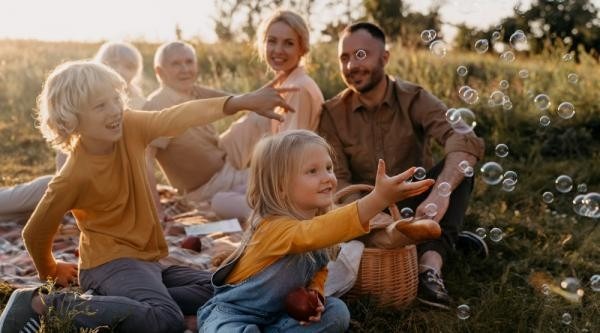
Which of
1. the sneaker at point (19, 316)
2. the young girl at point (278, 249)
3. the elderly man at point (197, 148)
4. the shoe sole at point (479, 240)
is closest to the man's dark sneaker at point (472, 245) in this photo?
the shoe sole at point (479, 240)

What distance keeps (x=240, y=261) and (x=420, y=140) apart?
1762mm

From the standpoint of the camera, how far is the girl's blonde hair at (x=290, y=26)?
4.61 metres

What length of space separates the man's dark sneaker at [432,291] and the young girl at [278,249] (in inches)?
31.6

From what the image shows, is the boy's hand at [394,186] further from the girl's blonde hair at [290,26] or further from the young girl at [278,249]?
the girl's blonde hair at [290,26]

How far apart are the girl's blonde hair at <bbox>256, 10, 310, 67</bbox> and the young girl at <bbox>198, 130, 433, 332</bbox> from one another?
1999mm

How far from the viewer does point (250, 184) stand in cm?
281

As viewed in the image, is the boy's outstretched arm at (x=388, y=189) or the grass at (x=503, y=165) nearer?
the boy's outstretched arm at (x=388, y=189)

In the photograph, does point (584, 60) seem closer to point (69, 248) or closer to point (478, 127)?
point (478, 127)

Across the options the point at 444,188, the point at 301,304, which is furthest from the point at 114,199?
the point at 444,188

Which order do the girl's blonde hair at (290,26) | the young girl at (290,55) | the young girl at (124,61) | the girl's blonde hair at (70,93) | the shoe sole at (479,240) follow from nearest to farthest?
the girl's blonde hair at (70,93) < the shoe sole at (479,240) < the young girl at (290,55) < the girl's blonde hair at (290,26) < the young girl at (124,61)

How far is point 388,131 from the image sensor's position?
4164mm

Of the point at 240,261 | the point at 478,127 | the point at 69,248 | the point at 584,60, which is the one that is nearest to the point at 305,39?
the point at 69,248

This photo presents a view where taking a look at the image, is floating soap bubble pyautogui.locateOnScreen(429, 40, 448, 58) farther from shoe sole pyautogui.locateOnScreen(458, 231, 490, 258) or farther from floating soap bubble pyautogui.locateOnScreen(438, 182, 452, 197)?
shoe sole pyautogui.locateOnScreen(458, 231, 490, 258)

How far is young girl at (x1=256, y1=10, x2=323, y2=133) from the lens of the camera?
443 cm
